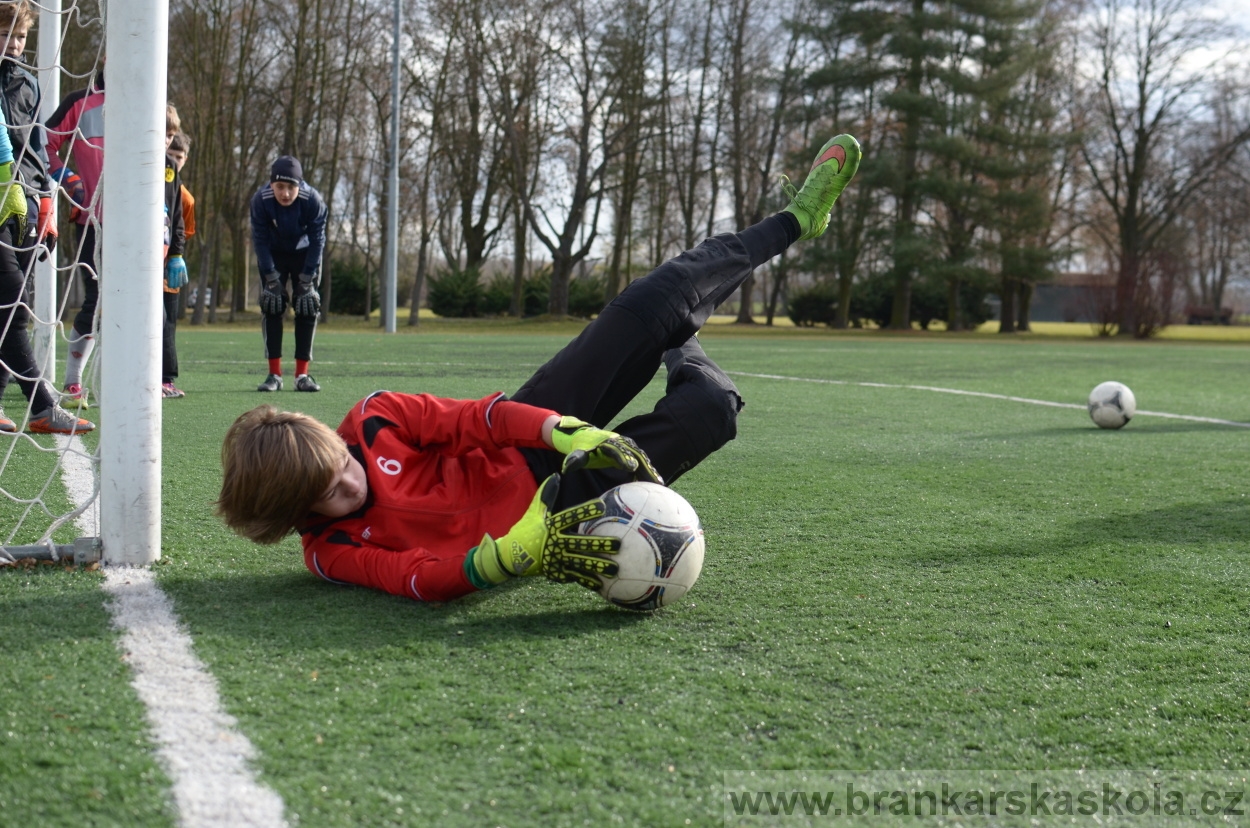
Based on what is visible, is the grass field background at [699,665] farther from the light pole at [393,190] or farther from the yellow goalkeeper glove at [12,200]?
the light pole at [393,190]

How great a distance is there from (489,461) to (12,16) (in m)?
3.52

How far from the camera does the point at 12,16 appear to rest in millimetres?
4883

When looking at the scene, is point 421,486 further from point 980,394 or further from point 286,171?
point 980,394

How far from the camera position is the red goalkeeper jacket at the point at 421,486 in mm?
2965

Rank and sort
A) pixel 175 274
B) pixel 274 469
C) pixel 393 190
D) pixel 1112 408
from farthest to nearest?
pixel 393 190 < pixel 1112 408 < pixel 175 274 < pixel 274 469

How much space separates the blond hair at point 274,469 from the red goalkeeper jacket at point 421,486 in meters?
0.17

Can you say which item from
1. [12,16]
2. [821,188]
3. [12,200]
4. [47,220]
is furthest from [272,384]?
[821,188]

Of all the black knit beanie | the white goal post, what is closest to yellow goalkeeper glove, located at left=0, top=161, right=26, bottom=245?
the white goal post

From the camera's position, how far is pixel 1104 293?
37.9 meters

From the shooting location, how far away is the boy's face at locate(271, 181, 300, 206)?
8195mm

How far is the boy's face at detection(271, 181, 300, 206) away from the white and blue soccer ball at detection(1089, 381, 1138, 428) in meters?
6.15

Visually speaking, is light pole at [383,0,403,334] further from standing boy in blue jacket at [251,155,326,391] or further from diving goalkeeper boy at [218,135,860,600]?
diving goalkeeper boy at [218,135,860,600]

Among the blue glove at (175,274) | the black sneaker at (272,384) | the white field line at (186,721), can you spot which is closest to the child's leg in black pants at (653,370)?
the white field line at (186,721)

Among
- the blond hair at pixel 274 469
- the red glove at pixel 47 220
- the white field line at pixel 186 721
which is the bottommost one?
the white field line at pixel 186 721
